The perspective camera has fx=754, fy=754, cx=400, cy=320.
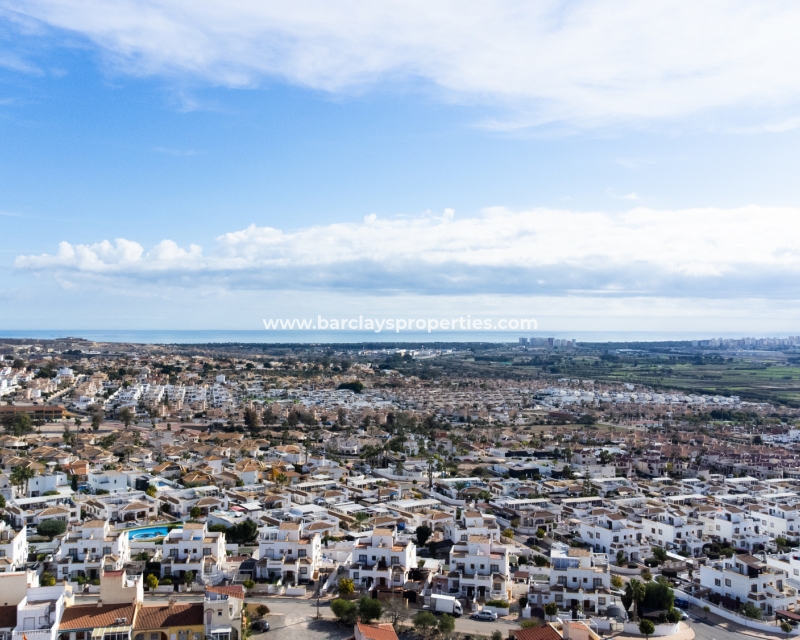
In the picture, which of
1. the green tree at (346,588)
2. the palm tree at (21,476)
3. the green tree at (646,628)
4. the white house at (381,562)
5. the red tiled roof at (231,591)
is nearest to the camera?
the red tiled roof at (231,591)

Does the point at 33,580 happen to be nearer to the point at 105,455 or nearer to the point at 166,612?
the point at 166,612

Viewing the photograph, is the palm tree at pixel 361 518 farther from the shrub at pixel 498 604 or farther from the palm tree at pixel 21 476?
the palm tree at pixel 21 476

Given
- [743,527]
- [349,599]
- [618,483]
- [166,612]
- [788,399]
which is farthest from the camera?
[788,399]

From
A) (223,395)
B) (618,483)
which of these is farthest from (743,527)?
(223,395)

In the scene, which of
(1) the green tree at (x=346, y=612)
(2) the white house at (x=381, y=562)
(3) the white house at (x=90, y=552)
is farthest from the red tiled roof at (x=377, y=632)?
(3) the white house at (x=90, y=552)

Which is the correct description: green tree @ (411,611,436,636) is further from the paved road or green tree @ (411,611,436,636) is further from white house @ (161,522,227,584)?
white house @ (161,522,227,584)
